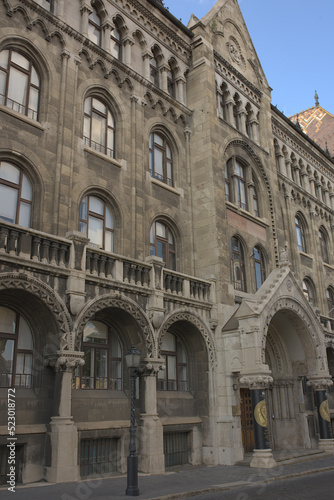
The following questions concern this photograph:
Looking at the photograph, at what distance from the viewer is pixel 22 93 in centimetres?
1744

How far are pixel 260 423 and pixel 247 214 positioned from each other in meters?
10.8

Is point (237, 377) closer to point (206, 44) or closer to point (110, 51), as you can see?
point (110, 51)

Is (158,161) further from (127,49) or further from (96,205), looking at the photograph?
(127,49)

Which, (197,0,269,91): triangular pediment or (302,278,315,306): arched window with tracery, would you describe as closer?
(197,0,269,91): triangular pediment

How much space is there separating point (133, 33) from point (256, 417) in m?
17.5

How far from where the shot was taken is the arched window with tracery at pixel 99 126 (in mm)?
19500

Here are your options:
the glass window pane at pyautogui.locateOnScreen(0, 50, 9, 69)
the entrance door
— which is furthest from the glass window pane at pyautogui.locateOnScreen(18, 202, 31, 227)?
the entrance door

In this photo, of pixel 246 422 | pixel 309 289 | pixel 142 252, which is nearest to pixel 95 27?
pixel 142 252

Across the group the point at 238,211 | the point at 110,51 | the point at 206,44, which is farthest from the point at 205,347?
the point at 206,44

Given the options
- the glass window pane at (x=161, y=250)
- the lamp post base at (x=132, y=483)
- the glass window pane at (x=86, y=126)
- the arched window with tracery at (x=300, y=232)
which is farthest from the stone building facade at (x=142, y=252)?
the arched window with tracery at (x=300, y=232)

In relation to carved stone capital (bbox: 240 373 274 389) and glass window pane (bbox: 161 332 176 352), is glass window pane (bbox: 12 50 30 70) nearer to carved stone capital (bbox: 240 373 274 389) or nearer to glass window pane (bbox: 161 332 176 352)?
glass window pane (bbox: 161 332 176 352)

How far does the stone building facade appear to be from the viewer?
1470cm

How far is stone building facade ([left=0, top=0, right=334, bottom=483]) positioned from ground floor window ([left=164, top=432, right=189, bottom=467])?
76mm

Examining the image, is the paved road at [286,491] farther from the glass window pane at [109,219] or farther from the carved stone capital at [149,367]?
the glass window pane at [109,219]
